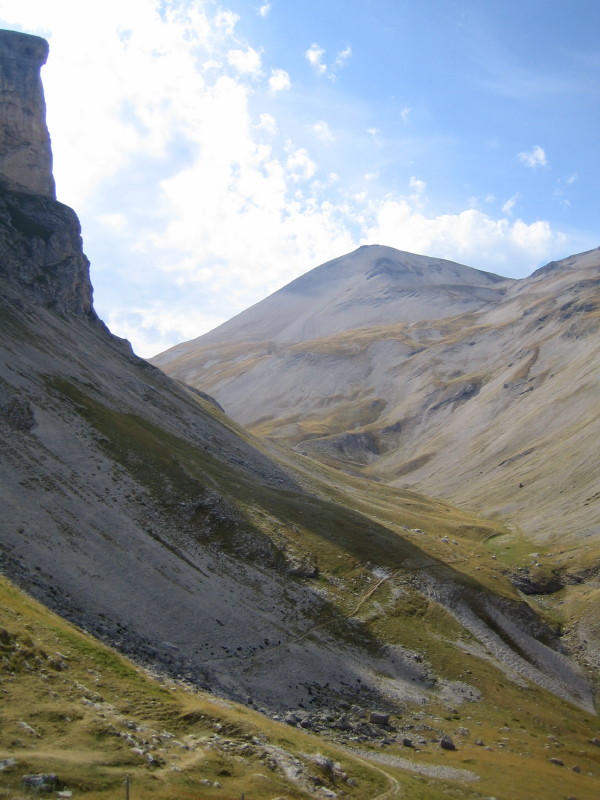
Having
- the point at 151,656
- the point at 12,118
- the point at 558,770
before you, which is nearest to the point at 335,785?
the point at 151,656

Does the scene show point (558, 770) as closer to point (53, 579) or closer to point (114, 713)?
point (114, 713)

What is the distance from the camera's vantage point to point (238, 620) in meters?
62.1

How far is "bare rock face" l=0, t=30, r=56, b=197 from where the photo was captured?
132m

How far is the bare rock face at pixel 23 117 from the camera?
433 ft

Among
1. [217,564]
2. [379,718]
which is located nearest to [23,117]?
[217,564]

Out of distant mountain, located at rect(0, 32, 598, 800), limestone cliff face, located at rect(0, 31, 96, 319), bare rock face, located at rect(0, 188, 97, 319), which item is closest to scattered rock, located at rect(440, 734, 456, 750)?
distant mountain, located at rect(0, 32, 598, 800)

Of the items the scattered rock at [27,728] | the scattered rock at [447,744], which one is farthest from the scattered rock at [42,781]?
the scattered rock at [447,744]

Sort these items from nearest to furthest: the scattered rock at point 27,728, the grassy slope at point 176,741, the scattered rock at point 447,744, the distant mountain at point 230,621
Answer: the grassy slope at point 176,741, the scattered rock at point 27,728, the distant mountain at point 230,621, the scattered rock at point 447,744

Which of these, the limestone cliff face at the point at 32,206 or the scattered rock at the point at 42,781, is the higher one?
the limestone cliff face at the point at 32,206

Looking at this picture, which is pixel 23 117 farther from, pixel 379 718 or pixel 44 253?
pixel 379 718

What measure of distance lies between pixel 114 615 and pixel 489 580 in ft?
161

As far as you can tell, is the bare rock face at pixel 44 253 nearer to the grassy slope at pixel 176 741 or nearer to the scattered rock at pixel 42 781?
the grassy slope at pixel 176 741

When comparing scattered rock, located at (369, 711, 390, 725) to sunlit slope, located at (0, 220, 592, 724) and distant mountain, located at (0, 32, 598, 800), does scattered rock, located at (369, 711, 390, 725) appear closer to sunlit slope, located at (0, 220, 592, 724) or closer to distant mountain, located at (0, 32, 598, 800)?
distant mountain, located at (0, 32, 598, 800)

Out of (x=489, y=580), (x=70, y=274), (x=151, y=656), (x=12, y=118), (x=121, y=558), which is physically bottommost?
(x=151, y=656)
